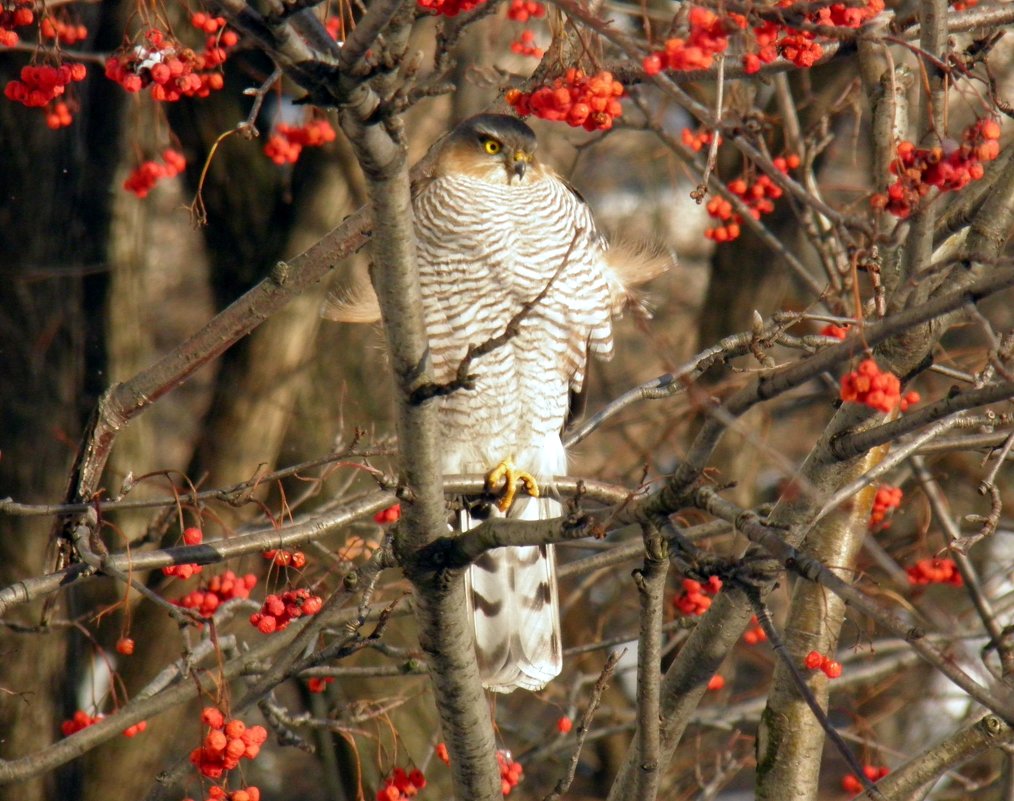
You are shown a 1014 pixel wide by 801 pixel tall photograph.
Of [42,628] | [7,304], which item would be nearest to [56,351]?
[7,304]

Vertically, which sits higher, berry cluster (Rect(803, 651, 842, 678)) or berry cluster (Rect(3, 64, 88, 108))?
berry cluster (Rect(3, 64, 88, 108))

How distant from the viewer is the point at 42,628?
3.51 m

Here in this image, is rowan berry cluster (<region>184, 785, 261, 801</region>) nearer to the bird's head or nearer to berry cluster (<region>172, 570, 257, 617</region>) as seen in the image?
berry cluster (<region>172, 570, 257, 617</region>)

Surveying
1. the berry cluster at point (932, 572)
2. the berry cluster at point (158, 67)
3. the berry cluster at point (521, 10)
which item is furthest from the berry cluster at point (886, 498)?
the berry cluster at point (158, 67)

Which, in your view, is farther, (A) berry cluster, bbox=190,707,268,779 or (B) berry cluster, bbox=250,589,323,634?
(B) berry cluster, bbox=250,589,323,634

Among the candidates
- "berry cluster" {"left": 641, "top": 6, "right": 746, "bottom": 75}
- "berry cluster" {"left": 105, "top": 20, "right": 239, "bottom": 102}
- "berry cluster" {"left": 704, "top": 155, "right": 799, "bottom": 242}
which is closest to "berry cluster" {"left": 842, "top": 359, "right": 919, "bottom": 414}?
"berry cluster" {"left": 641, "top": 6, "right": 746, "bottom": 75}

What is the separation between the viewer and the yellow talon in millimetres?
4180

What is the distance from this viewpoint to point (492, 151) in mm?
4766

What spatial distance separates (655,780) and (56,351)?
319cm

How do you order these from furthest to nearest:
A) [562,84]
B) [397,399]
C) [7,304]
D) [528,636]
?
Answer: [7,304], [528,636], [562,84], [397,399]

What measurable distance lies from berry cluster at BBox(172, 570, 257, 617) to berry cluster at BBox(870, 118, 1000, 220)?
2306mm

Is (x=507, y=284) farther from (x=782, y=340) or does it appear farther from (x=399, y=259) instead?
(x=399, y=259)

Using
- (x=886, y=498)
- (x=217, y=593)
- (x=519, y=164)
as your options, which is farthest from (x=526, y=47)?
(x=217, y=593)

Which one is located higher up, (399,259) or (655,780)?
(399,259)
